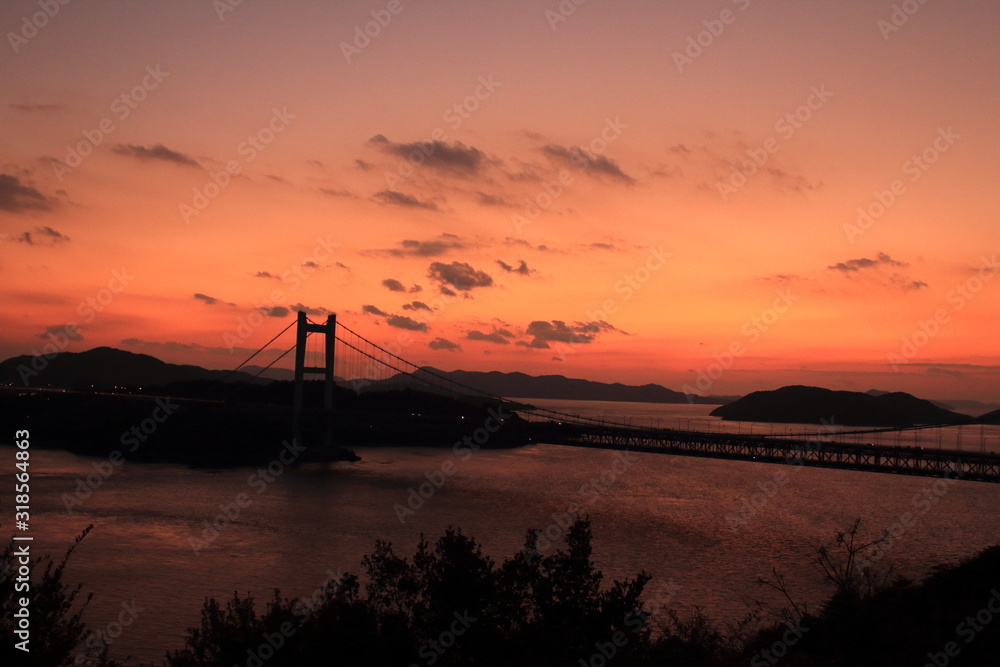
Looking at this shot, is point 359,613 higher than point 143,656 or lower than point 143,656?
higher

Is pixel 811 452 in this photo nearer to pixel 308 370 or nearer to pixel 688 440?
pixel 688 440

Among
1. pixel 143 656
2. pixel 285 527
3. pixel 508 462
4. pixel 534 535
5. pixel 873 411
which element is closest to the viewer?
pixel 534 535

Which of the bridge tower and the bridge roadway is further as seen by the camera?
the bridge tower

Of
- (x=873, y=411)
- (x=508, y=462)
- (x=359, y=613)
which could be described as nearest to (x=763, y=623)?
(x=359, y=613)

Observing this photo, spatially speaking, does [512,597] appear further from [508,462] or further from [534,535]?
[508,462]

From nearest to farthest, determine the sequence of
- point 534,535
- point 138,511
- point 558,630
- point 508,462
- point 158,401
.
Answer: point 558,630, point 534,535, point 138,511, point 508,462, point 158,401

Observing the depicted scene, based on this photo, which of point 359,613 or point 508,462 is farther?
point 508,462

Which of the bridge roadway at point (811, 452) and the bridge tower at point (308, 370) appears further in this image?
the bridge tower at point (308, 370)

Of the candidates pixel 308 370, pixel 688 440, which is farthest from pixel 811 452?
pixel 308 370
